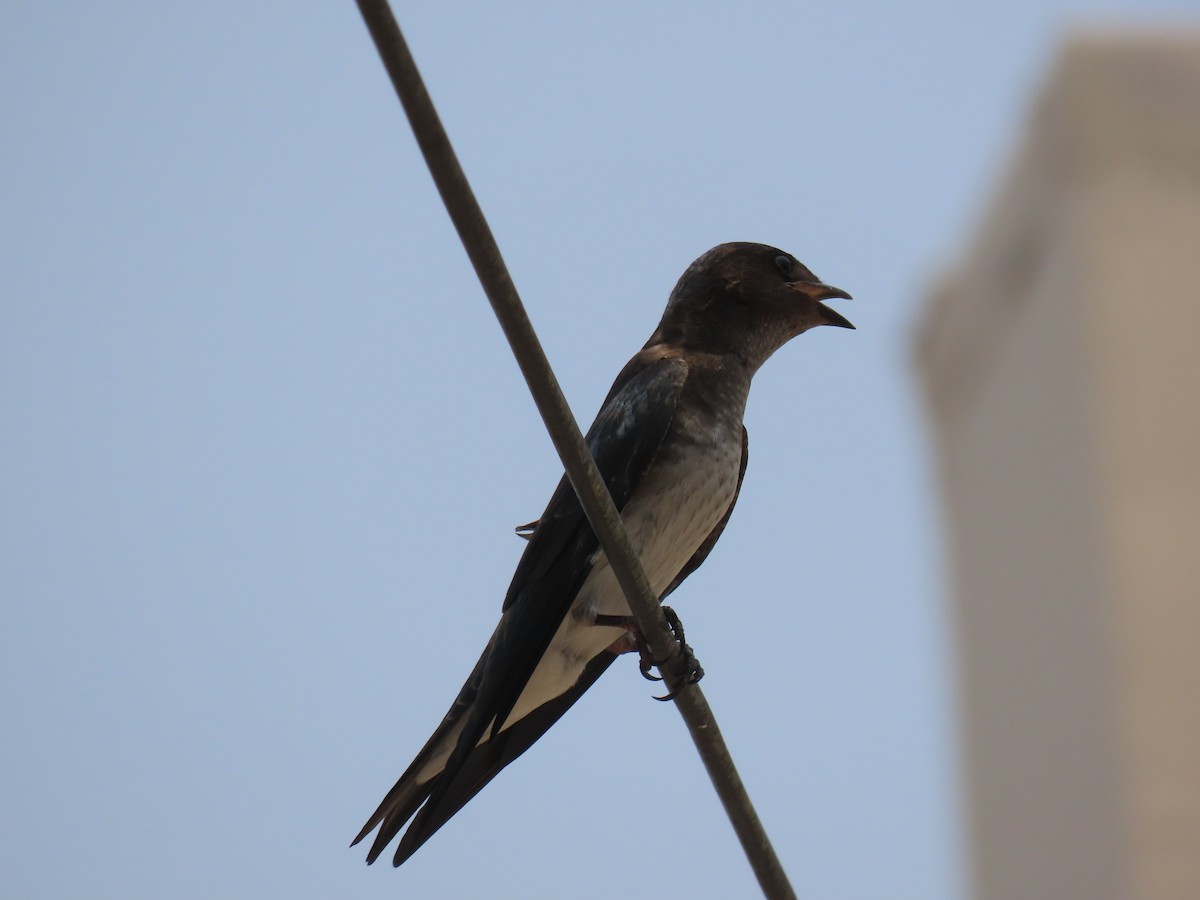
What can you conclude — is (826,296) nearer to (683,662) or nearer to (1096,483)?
Result: (683,662)

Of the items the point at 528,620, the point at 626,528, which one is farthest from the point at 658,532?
the point at 528,620

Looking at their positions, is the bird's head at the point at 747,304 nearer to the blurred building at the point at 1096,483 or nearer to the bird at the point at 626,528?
the bird at the point at 626,528

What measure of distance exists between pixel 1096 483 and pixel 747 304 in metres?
7.87

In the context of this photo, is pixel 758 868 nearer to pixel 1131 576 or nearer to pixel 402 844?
pixel 402 844

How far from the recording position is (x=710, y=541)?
17.2 feet

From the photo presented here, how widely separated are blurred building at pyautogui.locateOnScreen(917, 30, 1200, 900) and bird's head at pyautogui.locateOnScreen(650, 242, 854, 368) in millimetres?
7441

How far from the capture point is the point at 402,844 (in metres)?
4.45

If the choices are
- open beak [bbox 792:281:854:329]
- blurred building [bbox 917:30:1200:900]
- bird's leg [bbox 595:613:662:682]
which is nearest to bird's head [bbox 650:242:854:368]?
open beak [bbox 792:281:854:329]

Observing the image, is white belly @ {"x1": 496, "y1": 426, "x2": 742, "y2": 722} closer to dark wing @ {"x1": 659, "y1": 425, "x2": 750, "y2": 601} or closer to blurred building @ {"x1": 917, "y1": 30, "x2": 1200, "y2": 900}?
dark wing @ {"x1": 659, "y1": 425, "x2": 750, "y2": 601}

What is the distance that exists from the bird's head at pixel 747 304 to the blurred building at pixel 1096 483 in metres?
7.44

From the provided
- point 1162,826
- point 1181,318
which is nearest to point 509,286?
point 1162,826

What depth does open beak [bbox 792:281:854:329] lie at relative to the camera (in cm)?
538

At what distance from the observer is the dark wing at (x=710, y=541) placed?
5.11 m

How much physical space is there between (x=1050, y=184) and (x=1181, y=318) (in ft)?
5.17
